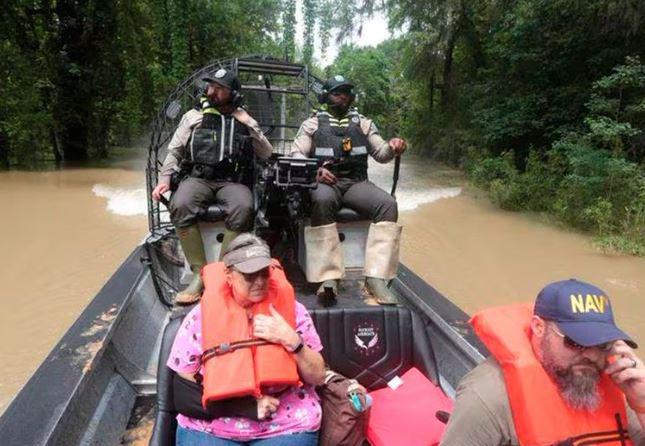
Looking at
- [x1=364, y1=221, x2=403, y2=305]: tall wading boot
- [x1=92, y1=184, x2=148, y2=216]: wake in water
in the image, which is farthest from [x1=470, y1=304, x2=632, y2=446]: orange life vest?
[x1=92, y1=184, x2=148, y2=216]: wake in water

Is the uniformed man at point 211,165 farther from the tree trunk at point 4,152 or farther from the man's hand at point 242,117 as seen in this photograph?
the tree trunk at point 4,152

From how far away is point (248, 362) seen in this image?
1.84 meters

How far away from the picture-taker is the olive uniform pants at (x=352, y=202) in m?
3.38

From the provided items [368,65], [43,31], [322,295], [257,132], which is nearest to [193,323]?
[322,295]

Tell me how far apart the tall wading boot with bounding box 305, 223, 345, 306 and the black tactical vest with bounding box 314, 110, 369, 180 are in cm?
54

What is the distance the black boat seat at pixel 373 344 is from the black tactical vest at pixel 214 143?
4.36ft

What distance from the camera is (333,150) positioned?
374 cm

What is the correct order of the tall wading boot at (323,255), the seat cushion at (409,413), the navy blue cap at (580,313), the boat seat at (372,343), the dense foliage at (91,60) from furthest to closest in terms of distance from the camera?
the dense foliage at (91,60), the tall wading boot at (323,255), the boat seat at (372,343), the seat cushion at (409,413), the navy blue cap at (580,313)

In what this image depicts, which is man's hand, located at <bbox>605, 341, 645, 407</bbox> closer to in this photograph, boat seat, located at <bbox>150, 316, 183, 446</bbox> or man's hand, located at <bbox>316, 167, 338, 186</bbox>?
boat seat, located at <bbox>150, 316, 183, 446</bbox>

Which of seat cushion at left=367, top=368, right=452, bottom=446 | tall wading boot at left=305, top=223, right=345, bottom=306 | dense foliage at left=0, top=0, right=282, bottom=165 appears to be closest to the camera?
seat cushion at left=367, top=368, right=452, bottom=446

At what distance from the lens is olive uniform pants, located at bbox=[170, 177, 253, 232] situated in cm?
327

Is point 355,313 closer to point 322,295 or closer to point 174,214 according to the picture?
point 322,295

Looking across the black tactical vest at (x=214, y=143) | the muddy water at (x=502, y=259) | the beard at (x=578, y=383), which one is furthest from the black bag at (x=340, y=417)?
the muddy water at (x=502, y=259)

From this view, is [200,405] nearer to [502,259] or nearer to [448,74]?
[502,259]
